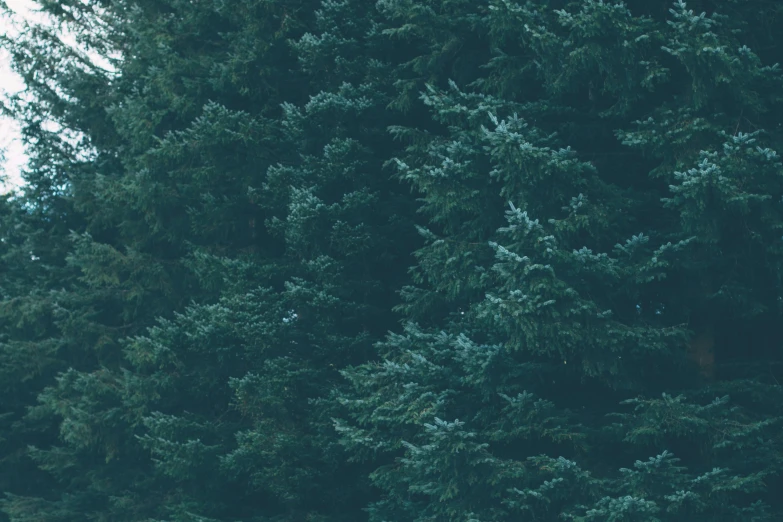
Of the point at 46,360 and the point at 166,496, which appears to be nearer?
the point at 166,496

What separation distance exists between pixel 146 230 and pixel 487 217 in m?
7.08

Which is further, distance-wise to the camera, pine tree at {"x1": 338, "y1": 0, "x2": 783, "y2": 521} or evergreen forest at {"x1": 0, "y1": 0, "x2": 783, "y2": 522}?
evergreen forest at {"x1": 0, "y1": 0, "x2": 783, "y2": 522}

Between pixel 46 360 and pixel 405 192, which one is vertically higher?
pixel 405 192

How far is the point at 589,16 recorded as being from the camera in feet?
23.1

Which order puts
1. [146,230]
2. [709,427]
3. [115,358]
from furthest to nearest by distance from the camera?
[115,358], [146,230], [709,427]

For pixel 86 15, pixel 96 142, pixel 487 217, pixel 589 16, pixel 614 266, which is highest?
pixel 86 15

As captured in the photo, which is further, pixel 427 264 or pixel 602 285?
pixel 427 264

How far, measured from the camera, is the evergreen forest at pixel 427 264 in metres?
7.03

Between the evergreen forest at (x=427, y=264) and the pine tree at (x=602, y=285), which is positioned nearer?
the pine tree at (x=602, y=285)

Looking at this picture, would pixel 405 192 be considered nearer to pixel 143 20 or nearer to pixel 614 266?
pixel 614 266

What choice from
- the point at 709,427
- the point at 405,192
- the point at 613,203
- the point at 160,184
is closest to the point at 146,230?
the point at 160,184

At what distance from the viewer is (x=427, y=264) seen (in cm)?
822

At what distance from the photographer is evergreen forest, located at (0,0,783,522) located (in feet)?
23.1

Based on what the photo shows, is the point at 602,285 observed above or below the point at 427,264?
below
